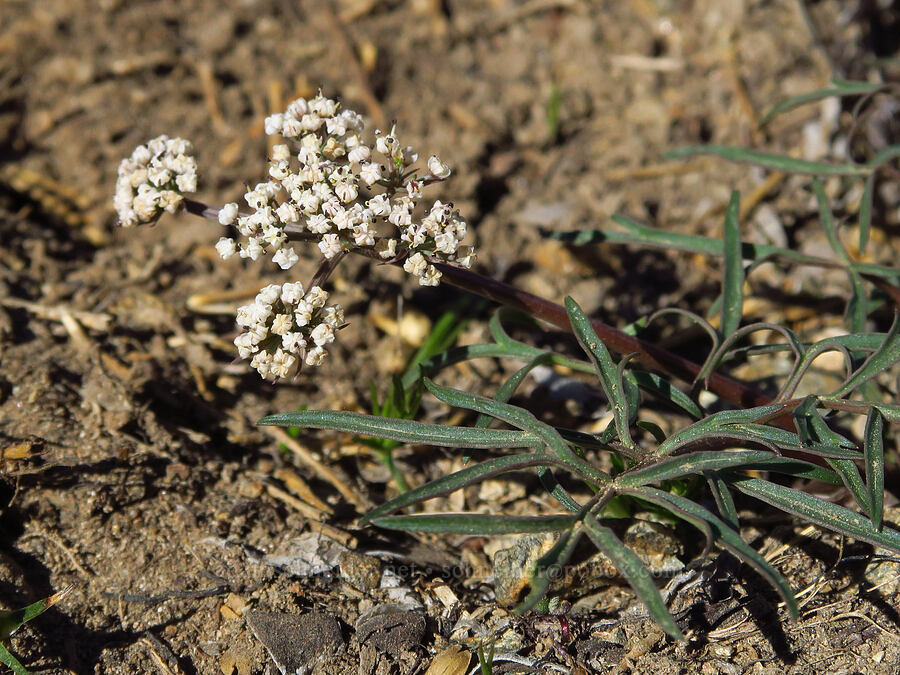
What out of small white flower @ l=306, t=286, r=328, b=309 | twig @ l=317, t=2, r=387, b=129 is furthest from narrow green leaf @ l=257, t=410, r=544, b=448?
twig @ l=317, t=2, r=387, b=129

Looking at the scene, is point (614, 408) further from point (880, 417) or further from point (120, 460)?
point (120, 460)

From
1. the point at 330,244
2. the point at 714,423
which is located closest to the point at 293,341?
the point at 330,244

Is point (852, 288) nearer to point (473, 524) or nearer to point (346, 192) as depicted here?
point (473, 524)

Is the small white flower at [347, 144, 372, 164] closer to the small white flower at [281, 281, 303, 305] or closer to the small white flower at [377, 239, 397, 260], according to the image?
the small white flower at [377, 239, 397, 260]

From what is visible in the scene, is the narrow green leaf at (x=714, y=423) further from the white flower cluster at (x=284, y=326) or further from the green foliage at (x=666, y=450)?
the white flower cluster at (x=284, y=326)

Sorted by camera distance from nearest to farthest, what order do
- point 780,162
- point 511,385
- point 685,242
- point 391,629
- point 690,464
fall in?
point 690,464, point 391,629, point 511,385, point 685,242, point 780,162

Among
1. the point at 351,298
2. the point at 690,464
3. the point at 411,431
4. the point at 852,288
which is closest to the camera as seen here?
the point at 690,464

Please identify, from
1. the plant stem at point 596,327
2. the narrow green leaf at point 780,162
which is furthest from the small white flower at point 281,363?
the narrow green leaf at point 780,162
